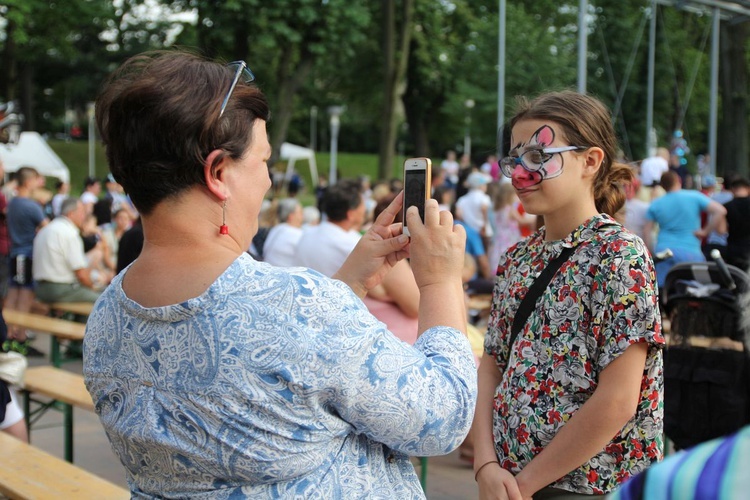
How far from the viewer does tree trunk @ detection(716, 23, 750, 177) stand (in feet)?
78.4

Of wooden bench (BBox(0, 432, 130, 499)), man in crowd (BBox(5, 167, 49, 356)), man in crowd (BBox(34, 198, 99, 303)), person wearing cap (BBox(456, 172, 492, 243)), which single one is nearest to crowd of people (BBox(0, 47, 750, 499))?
wooden bench (BBox(0, 432, 130, 499))

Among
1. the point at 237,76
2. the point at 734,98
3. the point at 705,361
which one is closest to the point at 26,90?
the point at 734,98

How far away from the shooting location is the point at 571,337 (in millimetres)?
2176

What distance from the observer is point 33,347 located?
33.1 feet

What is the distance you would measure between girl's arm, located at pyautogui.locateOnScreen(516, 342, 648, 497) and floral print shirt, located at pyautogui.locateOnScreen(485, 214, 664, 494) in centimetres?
4

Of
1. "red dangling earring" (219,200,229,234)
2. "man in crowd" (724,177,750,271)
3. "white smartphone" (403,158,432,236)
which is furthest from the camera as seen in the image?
→ "man in crowd" (724,177,750,271)

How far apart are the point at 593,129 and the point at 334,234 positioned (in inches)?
133

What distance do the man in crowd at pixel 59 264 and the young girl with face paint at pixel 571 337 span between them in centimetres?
764

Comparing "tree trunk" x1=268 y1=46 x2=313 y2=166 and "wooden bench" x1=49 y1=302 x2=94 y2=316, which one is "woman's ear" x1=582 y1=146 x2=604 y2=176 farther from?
"tree trunk" x1=268 y1=46 x2=313 y2=166

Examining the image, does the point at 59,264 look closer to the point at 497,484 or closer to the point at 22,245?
the point at 22,245

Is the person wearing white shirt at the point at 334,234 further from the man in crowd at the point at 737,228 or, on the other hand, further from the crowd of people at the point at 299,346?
the man in crowd at the point at 737,228

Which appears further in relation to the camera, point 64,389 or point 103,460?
point 103,460

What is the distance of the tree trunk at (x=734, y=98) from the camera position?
23906 millimetres

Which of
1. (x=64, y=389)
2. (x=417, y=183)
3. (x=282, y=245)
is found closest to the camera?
(x=417, y=183)
